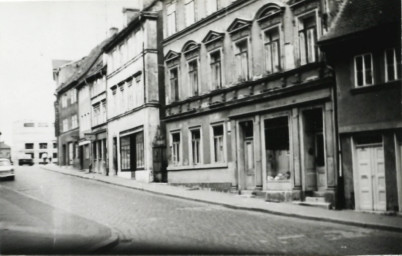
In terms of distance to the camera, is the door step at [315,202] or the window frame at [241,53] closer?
the door step at [315,202]

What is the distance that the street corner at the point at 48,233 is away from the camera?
9852mm

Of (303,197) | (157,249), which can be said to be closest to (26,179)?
(303,197)

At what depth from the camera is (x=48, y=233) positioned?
11164 millimetres

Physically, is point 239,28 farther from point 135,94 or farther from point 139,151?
point 139,151

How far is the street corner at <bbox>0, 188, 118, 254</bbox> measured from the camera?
32.3 ft

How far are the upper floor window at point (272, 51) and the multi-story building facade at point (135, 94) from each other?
28.4ft

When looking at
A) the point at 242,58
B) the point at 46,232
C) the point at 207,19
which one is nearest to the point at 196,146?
the point at 242,58

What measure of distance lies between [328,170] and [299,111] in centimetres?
220

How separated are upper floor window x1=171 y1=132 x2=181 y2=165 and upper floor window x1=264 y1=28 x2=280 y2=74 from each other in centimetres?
707

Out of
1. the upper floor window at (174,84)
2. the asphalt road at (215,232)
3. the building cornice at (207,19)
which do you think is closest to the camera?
the asphalt road at (215,232)

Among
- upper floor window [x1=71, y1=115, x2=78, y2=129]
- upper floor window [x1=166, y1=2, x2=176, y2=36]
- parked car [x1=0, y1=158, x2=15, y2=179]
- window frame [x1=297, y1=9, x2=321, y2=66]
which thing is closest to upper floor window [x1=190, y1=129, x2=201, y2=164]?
upper floor window [x1=166, y1=2, x2=176, y2=36]

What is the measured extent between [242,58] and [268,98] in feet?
7.22

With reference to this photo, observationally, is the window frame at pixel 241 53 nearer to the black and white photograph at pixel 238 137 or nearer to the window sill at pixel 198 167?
the black and white photograph at pixel 238 137

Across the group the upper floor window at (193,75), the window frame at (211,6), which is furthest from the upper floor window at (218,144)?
the window frame at (211,6)
